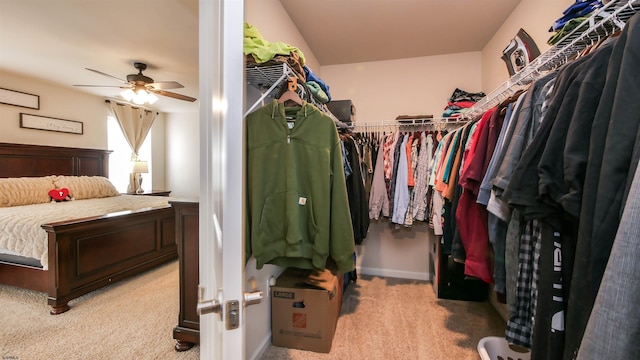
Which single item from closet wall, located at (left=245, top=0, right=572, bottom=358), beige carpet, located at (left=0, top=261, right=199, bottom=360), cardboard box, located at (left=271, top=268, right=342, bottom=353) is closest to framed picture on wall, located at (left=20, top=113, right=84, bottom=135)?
beige carpet, located at (left=0, top=261, right=199, bottom=360)

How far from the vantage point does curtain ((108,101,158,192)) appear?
2.26m

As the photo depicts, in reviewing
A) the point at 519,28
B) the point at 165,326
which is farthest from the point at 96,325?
the point at 519,28

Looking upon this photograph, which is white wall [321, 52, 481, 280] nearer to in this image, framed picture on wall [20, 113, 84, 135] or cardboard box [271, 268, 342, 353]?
cardboard box [271, 268, 342, 353]

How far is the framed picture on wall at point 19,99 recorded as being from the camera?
2.00m

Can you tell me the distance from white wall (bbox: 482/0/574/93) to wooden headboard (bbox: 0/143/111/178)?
144 inches

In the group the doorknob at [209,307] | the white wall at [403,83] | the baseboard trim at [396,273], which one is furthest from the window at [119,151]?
the baseboard trim at [396,273]

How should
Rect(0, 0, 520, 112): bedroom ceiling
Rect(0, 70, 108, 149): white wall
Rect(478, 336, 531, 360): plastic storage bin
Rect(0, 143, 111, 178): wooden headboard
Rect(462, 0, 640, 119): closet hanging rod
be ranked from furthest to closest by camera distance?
Rect(0, 143, 111, 178): wooden headboard, Rect(0, 70, 108, 149): white wall, Rect(0, 0, 520, 112): bedroom ceiling, Rect(478, 336, 531, 360): plastic storage bin, Rect(462, 0, 640, 119): closet hanging rod

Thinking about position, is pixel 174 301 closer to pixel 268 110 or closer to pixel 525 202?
pixel 268 110

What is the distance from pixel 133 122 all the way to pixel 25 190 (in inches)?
45.1

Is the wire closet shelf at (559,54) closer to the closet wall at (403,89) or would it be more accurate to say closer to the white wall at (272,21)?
the white wall at (272,21)

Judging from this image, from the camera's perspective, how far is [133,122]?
239cm

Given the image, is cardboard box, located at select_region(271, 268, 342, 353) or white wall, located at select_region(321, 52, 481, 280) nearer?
cardboard box, located at select_region(271, 268, 342, 353)

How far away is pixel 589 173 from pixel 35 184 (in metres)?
3.80

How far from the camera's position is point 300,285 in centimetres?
168
